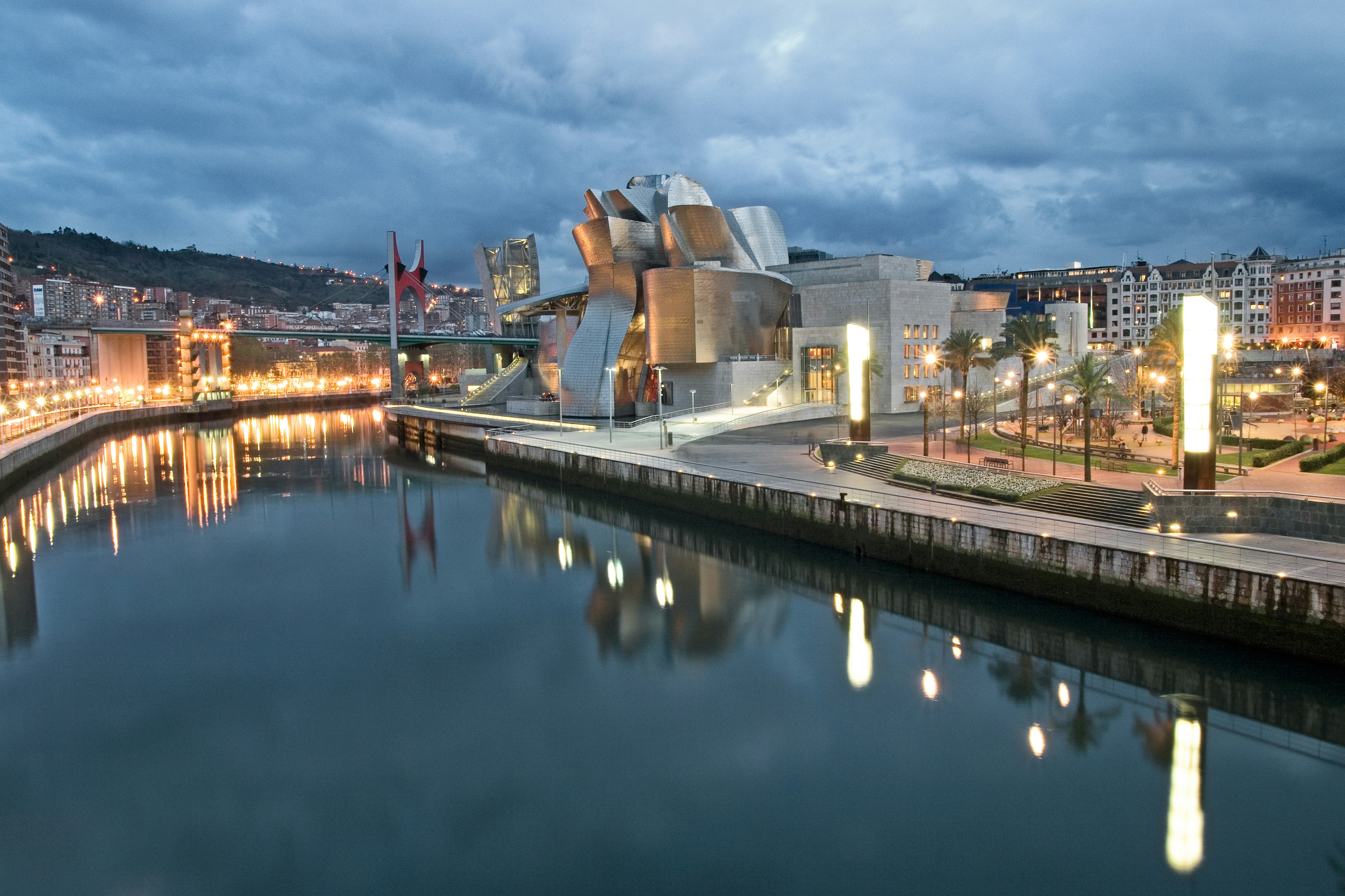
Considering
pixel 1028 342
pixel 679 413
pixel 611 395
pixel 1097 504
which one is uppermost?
pixel 1028 342

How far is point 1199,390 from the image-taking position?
53.4 ft

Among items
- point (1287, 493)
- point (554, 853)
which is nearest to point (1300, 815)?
point (1287, 493)

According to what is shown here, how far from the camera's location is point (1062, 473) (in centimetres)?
2067

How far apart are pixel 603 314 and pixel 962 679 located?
3452 centimetres

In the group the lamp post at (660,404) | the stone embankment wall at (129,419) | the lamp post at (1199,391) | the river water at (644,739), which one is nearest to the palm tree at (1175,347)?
the lamp post at (1199,391)

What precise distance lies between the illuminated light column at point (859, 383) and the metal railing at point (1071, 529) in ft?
7.02

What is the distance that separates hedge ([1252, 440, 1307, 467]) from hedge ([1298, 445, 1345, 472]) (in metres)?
0.63

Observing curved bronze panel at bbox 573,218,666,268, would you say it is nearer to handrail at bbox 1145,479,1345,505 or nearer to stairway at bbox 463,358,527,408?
stairway at bbox 463,358,527,408

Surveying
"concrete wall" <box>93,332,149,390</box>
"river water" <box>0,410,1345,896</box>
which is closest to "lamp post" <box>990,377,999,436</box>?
"river water" <box>0,410,1345,896</box>

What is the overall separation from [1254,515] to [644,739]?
1099cm

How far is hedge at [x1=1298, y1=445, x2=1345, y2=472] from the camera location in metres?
18.5

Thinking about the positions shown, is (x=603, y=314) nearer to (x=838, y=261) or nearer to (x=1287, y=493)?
(x=838, y=261)

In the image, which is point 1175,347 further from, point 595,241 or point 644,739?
point 595,241

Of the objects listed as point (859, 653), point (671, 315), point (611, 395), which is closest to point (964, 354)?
point (671, 315)
